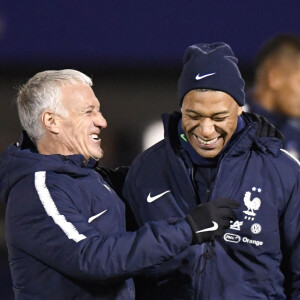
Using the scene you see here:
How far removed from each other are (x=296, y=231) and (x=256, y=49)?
1674mm

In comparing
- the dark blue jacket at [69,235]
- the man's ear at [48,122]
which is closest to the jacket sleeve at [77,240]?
the dark blue jacket at [69,235]

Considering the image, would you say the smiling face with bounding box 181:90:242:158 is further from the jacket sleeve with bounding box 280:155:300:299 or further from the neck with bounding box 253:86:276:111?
the neck with bounding box 253:86:276:111

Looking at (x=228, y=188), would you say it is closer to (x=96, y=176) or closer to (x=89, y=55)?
(x=96, y=176)

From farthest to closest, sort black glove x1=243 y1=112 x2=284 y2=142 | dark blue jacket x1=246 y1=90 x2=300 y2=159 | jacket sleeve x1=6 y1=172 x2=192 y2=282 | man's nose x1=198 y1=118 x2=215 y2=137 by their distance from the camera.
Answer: dark blue jacket x1=246 y1=90 x2=300 y2=159, black glove x1=243 y1=112 x2=284 y2=142, man's nose x1=198 y1=118 x2=215 y2=137, jacket sleeve x1=6 y1=172 x2=192 y2=282

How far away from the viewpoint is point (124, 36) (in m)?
3.81

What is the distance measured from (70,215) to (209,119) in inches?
19.2

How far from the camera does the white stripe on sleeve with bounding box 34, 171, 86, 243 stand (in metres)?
2.02

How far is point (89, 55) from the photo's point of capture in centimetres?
384

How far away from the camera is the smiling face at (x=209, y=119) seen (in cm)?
223

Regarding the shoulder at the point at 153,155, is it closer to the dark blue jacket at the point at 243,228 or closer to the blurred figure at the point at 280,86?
the dark blue jacket at the point at 243,228

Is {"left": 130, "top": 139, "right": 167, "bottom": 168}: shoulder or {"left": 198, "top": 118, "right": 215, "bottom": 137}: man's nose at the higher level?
{"left": 198, "top": 118, "right": 215, "bottom": 137}: man's nose

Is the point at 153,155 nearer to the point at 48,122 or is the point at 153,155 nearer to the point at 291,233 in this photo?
the point at 48,122

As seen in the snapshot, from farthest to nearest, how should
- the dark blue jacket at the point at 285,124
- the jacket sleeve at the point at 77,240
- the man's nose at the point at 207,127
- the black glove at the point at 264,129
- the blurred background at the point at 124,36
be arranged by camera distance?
the blurred background at the point at 124,36, the dark blue jacket at the point at 285,124, the black glove at the point at 264,129, the man's nose at the point at 207,127, the jacket sleeve at the point at 77,240

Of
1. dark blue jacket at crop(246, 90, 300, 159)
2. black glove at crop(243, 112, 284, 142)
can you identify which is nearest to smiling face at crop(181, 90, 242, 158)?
black glove at crop(243, 112, 284, 142)
